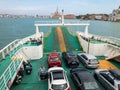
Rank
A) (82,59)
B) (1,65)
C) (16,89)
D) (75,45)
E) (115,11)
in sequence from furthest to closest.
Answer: (115,11) → (75,45) → (82,59) → (1,65) → (16,89)

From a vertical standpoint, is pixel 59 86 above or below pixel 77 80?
above

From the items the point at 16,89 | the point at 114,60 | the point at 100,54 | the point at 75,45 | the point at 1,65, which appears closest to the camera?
the point at 16,89

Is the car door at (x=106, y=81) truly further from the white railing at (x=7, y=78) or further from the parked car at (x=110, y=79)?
the white railing at (x=7, y=78)

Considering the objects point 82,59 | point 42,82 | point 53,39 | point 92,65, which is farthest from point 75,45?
point 42,82

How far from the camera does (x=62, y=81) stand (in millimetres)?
11227

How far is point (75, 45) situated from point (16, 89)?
44.3 ft

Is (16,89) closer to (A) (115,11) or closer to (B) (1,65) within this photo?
(B) (1,65)

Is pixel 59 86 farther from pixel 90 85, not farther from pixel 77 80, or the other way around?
pixel 90 85

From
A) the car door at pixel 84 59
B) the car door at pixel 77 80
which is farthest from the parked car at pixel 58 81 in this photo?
the car door at pixel 84 59

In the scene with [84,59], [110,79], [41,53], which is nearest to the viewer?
[110,79]

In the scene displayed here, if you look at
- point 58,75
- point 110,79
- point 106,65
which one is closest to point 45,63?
point 58,75

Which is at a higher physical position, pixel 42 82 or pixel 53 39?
pixel 53 39

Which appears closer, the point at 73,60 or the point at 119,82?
the point at 119,82

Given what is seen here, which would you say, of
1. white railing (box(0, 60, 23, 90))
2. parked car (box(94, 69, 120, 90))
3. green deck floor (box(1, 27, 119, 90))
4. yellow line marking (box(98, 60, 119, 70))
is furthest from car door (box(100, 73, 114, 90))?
white railing (box(0, 60, 23, 90))
